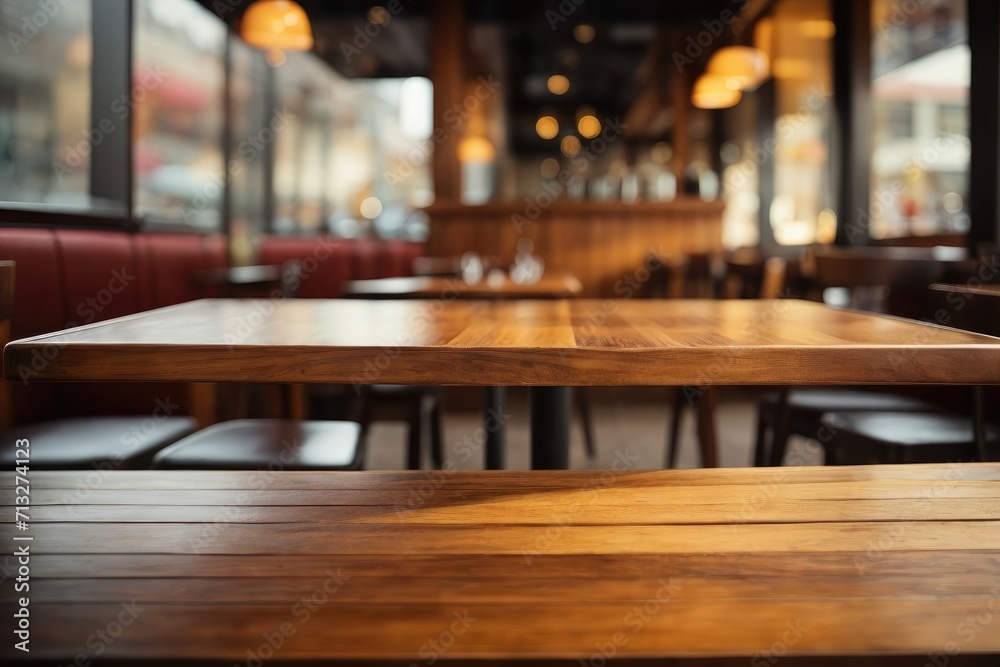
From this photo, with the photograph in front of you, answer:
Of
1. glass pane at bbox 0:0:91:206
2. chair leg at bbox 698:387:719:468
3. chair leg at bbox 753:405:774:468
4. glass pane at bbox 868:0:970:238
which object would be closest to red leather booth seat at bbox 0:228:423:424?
glass pane at bbox 0:0:91:206

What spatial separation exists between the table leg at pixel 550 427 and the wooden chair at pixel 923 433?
0.81 metres

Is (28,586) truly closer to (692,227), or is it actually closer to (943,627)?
(943,627)

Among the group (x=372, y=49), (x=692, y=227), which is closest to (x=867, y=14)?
(x=692, y=227)

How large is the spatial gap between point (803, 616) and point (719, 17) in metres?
7.88

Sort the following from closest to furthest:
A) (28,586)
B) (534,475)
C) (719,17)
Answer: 1. (28,586)
2. (534,475)
3. (719,17)

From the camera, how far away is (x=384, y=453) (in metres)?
3.79

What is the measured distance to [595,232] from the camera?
6.08 m

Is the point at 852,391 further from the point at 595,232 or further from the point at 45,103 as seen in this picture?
the point at 595,232

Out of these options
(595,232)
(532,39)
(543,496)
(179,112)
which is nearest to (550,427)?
(543,496)

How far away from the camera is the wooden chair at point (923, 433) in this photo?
181 cm

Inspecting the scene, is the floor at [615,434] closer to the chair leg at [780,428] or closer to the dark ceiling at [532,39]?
the chair leg at [780,428]

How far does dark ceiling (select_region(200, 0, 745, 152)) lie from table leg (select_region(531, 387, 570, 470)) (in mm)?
4553

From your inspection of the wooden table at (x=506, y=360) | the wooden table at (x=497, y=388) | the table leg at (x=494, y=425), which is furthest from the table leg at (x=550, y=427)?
the wooden table at (x=506, y=360)

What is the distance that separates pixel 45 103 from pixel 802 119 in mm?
8200
